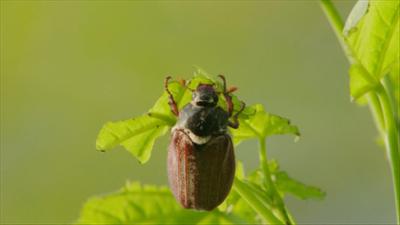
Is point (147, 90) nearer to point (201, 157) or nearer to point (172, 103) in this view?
point (201, 157)

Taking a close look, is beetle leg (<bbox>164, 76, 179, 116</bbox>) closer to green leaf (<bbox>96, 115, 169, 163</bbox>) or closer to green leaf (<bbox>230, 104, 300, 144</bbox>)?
green leaf (<bbox>96, 115, 169, 163</bbox>)

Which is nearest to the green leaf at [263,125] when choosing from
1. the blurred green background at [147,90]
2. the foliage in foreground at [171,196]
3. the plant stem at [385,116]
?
the foliage in foreground at [171,196]

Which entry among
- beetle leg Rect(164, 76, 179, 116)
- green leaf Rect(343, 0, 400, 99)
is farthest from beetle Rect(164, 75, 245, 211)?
green leaf Rect(343, 0, 400, 99)

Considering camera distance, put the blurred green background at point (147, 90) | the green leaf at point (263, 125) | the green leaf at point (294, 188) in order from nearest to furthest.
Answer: the green leaf at point (263, 125), the green leaf at point (294, 188), the blurred green background at point (147, 90)

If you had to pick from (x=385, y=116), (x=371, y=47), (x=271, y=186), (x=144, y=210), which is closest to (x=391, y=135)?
(x=385, y=116)

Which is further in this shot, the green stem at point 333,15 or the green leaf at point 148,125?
the green stem at point 333,15

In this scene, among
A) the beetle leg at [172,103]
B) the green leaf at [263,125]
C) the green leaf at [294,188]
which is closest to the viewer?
the beetle leg at [172,103]

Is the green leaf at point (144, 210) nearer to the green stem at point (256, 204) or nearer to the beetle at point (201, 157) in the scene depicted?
the beetle at point (201, 157)

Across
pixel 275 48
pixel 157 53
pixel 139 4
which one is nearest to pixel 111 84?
pixel 157 53
